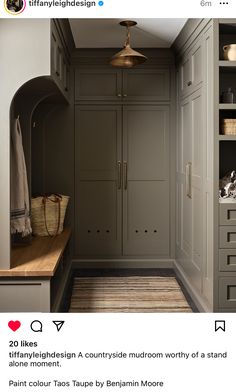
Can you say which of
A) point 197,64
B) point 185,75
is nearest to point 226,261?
point 197,64

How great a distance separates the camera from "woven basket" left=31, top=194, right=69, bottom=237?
3.07 meters

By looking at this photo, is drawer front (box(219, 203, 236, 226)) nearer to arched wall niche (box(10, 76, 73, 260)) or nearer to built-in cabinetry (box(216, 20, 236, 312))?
built-in cabinetry (box(216, 20, 236, 312))

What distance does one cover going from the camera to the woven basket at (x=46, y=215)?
10.1 ft

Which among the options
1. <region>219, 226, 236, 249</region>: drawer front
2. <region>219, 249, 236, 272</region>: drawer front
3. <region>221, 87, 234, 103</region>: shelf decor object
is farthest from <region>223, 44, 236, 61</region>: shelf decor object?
<region>219, 249, 236, 272</region>: drawer front

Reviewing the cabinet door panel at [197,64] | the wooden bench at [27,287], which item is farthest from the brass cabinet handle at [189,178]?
the wooden bench at [27,287]

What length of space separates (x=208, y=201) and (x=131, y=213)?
51.5 inches

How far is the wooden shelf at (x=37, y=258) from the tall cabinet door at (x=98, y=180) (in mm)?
591

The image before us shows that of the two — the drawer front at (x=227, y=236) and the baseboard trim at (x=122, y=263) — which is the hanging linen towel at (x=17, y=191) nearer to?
the drawer front at (x=227, y=236)

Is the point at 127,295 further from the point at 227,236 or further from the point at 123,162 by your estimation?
the point at 123,162

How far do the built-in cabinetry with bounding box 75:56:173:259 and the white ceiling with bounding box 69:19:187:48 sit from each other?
0.24 m

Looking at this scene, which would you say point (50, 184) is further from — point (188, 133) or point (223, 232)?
point (223, 232)

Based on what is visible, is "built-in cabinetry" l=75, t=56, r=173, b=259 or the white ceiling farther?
"built-in cabinetry" l=75, t=56, r=173, b=259
